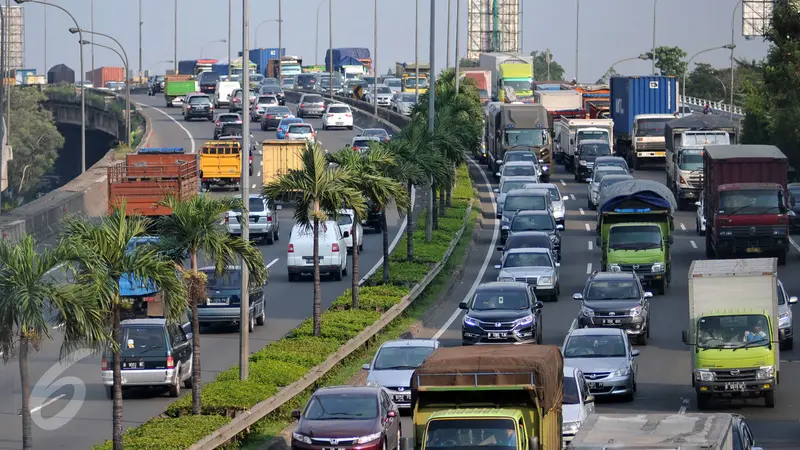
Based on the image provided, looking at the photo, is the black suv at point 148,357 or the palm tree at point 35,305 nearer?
the palm tree at point 35,305

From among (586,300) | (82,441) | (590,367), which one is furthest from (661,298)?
(82,441)

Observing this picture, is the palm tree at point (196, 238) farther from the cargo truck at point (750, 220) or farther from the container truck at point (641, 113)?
the container truck at point (641, 113)

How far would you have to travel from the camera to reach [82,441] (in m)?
24.4

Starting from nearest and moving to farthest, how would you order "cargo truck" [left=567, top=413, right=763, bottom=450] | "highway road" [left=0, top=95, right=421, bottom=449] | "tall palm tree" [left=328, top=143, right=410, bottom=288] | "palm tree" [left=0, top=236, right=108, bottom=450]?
"cargo truck" [left=567, top=413, right=763, bottom=450], "palm tree" [left=0, top=236, right=108, bottom=450], "highway road" [left=0, top=95, right=421, bottom=449], "tall palm tree" [left=328, top=143, right=410, bottom=288]

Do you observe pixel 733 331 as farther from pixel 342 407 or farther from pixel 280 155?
pixel 280 155

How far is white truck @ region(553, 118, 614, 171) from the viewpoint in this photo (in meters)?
68.9

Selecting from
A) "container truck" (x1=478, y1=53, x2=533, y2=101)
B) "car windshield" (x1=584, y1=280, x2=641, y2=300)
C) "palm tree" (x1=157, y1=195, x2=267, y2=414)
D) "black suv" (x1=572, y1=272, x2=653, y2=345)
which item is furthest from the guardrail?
"container truck" (x1=478, y1=53, x2=533, y2=101)

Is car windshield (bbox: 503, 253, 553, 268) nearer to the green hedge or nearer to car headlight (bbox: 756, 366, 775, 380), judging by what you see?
the green hedge

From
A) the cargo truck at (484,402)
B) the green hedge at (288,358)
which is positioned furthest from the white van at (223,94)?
the cargo truck at (484,402)

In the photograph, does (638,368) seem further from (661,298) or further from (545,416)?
(545,416)

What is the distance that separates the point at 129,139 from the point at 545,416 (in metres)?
65.4

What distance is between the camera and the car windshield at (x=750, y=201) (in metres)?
42.4

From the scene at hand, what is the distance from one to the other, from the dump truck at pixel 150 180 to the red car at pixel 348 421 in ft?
67.6

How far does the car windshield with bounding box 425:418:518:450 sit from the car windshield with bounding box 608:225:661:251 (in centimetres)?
2261
